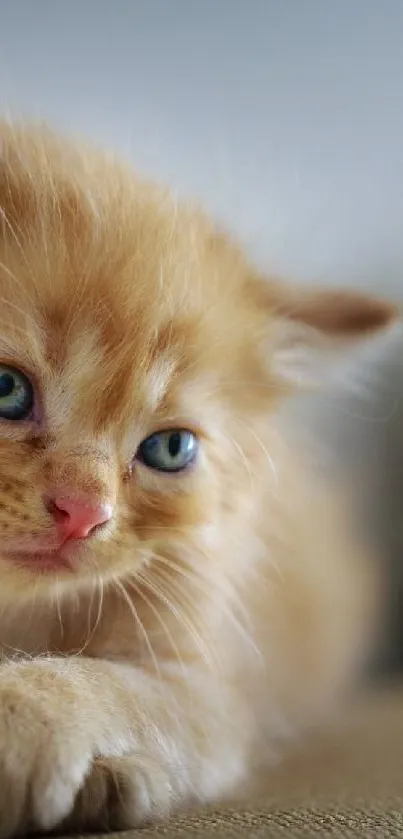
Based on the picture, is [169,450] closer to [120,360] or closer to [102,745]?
[120,360]

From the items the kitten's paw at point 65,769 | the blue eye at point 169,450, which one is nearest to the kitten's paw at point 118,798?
the kitten's paw at point 65,769

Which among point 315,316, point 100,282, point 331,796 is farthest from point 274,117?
point 331,796

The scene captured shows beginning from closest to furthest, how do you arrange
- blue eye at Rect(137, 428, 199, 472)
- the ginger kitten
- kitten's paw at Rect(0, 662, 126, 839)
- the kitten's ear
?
kitten's paw at Rect(0, 662, 126, 839) → the ginger kitten → blue eye at Rect(137, 428, 199, 472) → the kitten's ear

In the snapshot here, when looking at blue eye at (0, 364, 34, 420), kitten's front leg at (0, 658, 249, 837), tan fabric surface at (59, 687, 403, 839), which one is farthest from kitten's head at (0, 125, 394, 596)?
tan fabric surface at (59, 687, 403, 839)

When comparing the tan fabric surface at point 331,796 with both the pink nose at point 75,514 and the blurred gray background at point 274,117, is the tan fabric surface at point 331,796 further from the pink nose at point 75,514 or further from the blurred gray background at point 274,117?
the blurred gray background at point 274,117

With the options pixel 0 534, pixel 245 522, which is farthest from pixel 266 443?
pixel 0 534

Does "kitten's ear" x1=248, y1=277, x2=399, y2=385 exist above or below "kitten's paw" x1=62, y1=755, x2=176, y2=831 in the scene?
above

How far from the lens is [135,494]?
939mm

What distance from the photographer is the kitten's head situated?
0.84 m

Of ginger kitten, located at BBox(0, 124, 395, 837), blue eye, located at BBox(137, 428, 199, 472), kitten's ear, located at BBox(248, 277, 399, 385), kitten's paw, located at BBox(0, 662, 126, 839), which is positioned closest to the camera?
kitten's paw, located at BBox(0, 662, 126, 839)

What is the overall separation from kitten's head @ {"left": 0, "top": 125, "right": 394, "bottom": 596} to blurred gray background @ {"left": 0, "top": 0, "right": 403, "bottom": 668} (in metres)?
0.13

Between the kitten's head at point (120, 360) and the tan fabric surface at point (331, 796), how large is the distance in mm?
255

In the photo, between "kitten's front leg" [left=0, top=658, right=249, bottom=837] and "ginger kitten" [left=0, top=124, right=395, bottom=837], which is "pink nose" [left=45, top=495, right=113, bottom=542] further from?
"kitten's front leg" [left=0, top=658, right=249, bottom=837]

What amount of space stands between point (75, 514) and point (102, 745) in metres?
0.19
